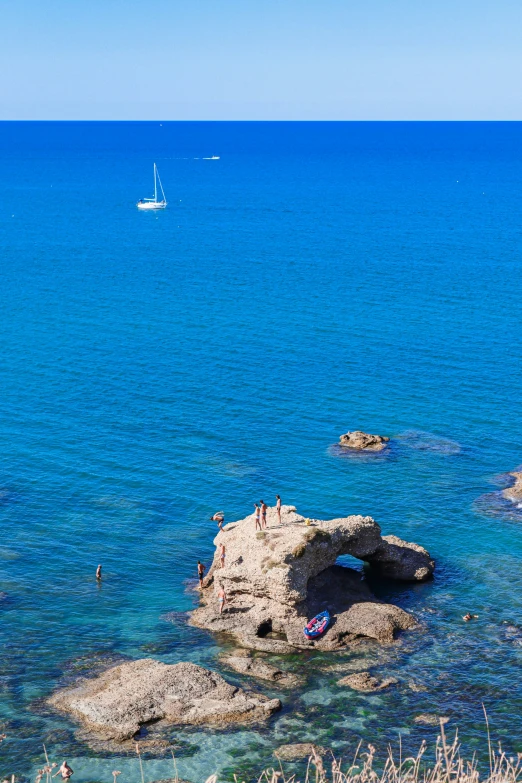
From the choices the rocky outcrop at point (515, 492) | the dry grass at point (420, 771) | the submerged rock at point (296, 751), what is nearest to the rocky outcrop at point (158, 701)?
the submerged rock at point (296, 751)

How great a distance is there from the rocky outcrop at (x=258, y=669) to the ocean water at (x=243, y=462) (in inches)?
44.9

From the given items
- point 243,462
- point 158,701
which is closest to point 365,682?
point 158,701

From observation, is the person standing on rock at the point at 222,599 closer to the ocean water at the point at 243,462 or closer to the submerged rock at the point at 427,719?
the ocean water at the point at 243,462

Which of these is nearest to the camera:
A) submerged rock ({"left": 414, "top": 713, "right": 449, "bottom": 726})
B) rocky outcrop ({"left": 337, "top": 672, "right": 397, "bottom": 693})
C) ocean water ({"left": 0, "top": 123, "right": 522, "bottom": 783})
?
submerged rock ({"left": 414, "top": 713, "right": 449, "bottom": 726})

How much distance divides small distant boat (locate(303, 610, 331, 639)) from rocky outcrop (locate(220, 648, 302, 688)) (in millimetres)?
3668

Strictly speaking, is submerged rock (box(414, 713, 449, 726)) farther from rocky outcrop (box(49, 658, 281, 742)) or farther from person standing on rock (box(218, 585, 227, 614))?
person standing on rock (box(218, 585, 227, 614))

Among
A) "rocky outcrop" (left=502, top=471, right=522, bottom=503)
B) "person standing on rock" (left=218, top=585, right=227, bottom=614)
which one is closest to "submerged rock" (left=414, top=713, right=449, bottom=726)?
"person standing on rock" (left=218, top=585, right=227, bottom=614)

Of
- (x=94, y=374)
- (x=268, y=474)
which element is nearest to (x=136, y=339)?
(x=94, y=374)

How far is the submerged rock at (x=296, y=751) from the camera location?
4703cm

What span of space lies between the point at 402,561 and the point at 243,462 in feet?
76.1

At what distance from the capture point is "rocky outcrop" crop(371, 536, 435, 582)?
6612 centimetres

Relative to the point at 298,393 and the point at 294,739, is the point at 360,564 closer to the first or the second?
the point at 294,739

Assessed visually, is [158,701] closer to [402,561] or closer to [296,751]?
[296,751]

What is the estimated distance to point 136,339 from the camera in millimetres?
125062
